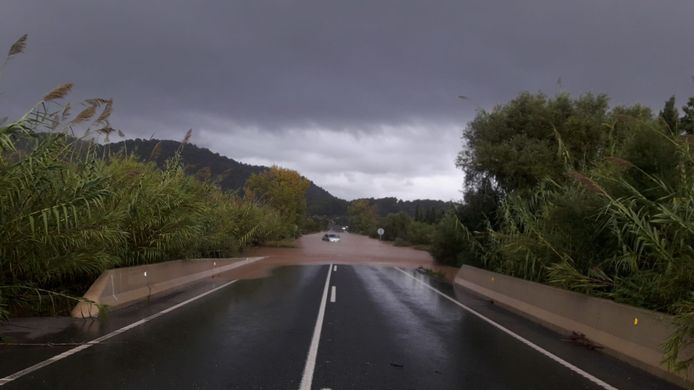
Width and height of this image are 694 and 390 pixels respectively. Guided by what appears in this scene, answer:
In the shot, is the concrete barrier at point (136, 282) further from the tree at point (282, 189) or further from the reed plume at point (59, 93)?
the tree at point (282, 189)

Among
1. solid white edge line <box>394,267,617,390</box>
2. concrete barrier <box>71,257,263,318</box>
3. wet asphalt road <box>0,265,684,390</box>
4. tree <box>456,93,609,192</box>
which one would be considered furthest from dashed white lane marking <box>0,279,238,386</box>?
tree <box>456,93,609,192</box>

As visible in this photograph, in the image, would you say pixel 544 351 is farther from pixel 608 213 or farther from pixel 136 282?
pixel 136 282

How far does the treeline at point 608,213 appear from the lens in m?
8.96

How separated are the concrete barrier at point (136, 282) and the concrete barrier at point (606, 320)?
32.2 feet

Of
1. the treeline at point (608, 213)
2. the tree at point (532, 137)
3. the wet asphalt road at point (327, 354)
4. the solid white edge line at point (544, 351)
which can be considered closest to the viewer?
the wet asphalt road at point (327, 354)

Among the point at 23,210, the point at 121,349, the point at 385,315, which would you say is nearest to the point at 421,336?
the point at 385,315

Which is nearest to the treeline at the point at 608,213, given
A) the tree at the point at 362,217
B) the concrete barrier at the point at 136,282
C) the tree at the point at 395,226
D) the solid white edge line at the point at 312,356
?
the solid white edge line at the point at 312,356

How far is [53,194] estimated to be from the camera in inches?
427

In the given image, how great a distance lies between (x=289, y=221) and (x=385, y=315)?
2649 inches

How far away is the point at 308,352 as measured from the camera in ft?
29.6

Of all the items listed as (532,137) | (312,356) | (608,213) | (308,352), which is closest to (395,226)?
(532,137)

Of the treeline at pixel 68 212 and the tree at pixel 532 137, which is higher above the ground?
the tree at pixel 532 137

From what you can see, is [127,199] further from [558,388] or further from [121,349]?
[558,388]

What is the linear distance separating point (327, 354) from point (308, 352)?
0.31 m
